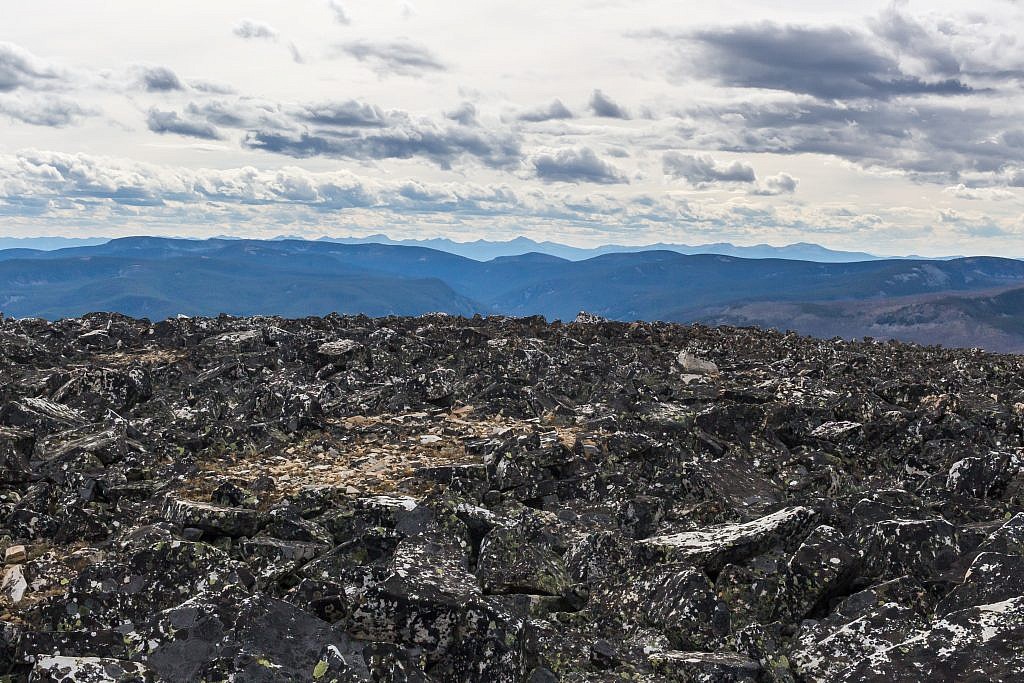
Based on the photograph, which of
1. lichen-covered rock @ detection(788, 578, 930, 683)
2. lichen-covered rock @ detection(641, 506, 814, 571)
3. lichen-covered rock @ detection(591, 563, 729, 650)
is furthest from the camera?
lichen-covered rock @ detection(641, 506, 814, 571)

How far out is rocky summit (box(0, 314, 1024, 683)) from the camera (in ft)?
27.7

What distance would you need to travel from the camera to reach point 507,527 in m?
11.4

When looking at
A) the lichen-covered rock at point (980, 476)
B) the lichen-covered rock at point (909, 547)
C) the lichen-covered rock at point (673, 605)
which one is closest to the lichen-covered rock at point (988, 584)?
the lichen-covered rock at point (909, 547)

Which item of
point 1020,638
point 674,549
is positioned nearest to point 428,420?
point 674,549

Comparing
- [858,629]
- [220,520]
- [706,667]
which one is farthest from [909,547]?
[220,520]

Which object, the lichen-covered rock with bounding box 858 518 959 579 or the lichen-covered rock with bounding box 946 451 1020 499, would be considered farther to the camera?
the lichen-covered rock with bounding box 946 451 1020 499

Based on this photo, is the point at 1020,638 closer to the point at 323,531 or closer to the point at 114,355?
the point at 323,531

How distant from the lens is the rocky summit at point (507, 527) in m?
8.45

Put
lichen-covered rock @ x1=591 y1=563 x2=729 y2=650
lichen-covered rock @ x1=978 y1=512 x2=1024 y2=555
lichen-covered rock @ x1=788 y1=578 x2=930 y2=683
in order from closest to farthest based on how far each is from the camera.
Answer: lichen-covered rock @ x1=788 y1=578 x2=930 y2=683 < lichen-covered rock @ x1=591 y1=563 x2=729 y2=650 < lichen-covered rock @ x1=978 y1=512 x2=1024 y2=555

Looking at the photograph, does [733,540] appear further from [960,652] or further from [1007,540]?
[1007,540]

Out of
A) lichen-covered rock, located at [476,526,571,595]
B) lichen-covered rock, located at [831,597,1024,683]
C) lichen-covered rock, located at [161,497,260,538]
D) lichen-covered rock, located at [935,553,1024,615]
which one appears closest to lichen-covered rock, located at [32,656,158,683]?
lichen-covered rock, located at [161,497,260,538]

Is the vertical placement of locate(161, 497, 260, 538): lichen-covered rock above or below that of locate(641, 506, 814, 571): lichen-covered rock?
below

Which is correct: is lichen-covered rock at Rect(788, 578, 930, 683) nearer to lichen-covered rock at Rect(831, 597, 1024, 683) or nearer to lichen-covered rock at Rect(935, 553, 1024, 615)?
lichen-covered rock at Rect(831, 597, 1024, 683)

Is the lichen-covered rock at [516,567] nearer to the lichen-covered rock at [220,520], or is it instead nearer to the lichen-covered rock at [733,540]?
the lichen-covered rock at [733,540]
